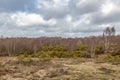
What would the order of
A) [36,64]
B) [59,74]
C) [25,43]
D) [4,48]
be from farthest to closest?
[25,43] < [4,48] < [36,64] < [59,74]

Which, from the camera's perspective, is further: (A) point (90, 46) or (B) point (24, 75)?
(A) point (90, 46)

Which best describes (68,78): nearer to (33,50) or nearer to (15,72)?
(15,72)

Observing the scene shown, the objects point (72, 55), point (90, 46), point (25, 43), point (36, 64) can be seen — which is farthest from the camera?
point (25, 43)

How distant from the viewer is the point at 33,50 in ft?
111

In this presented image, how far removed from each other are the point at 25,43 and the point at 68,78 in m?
24.4

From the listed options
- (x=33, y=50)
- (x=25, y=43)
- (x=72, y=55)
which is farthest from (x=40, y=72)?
(x=25, y=43)

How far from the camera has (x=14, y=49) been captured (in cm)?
3281

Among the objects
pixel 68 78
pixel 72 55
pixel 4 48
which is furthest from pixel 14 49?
pixel 68 78

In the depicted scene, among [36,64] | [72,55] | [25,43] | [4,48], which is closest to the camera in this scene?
[36,64]

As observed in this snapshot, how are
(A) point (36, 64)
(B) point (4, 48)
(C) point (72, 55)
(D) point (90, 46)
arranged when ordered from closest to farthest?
(A) point (36, 64) → (C) point (72, 55) → (D) point (90, 46) → (B) point (4, 48)

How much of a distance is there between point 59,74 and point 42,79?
1156 mm

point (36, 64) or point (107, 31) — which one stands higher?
point (107, 31)

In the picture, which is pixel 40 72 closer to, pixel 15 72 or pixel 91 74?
pixel 15 72

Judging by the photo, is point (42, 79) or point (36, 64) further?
point (36, 64)
